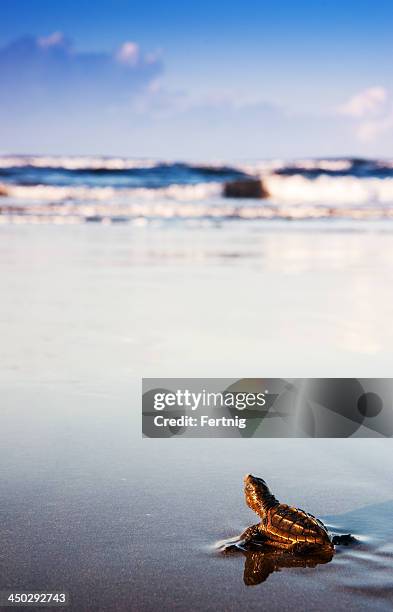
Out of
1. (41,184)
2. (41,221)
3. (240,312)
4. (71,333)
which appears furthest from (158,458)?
(41,184)

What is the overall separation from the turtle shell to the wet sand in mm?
92

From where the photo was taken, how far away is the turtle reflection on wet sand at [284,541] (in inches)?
114

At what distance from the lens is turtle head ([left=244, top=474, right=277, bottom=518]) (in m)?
3.09

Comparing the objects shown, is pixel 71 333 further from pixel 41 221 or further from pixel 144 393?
pixel 41 221

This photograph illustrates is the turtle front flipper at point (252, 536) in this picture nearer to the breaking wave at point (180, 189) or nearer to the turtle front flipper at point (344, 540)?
the turtle front flipper at point (344, 540)

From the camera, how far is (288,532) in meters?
2.97

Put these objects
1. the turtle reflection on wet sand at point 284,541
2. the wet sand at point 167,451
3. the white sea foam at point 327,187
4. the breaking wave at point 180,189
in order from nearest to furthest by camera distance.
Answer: the wet sand at point 167,451, the turtle reflection on wet sand at point 284,541, the breaking wave at point 180,189, the white sea foam at point 327,187

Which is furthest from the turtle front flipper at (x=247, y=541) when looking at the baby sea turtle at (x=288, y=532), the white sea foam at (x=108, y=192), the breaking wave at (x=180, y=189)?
the white sea foam at (x=108, y=192)
